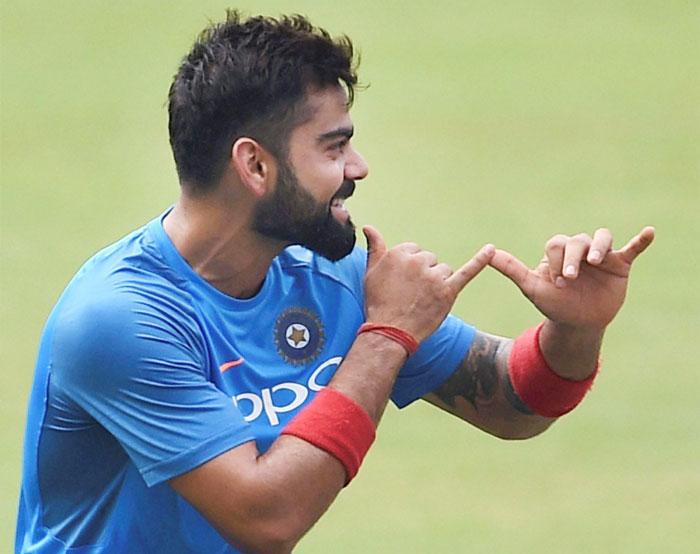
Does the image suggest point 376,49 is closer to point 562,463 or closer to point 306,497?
point 562,463

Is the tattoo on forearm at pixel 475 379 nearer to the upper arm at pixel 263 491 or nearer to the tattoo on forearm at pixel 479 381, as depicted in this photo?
the tattoo on forearm at pixel 479 381

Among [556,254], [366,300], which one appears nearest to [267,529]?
[366,300]

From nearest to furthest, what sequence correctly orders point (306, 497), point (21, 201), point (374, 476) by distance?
1. point (306, 497)
2. point (374, 476)
3. point (21, 201)

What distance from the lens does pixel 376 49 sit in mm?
12633

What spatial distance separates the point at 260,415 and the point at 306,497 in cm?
33

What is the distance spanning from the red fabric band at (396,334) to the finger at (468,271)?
17cm

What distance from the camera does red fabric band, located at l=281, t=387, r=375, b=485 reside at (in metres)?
3.98

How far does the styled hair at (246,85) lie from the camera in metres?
4.27

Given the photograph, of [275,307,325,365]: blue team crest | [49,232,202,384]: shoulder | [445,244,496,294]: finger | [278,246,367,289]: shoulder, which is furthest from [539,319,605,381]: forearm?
[49,232,202,384]: shoulder

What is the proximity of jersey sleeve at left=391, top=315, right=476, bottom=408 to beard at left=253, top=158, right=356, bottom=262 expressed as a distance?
1.47ft

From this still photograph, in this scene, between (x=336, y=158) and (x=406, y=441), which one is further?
(x=406, y=441)

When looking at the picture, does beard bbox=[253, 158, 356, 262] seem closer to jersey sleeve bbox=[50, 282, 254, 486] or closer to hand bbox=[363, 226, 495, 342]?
hand bbox=[363, 226, 495, 342]

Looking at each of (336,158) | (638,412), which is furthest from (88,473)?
(638,412)

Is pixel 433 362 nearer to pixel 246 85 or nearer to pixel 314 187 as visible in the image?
pixel 314 187
